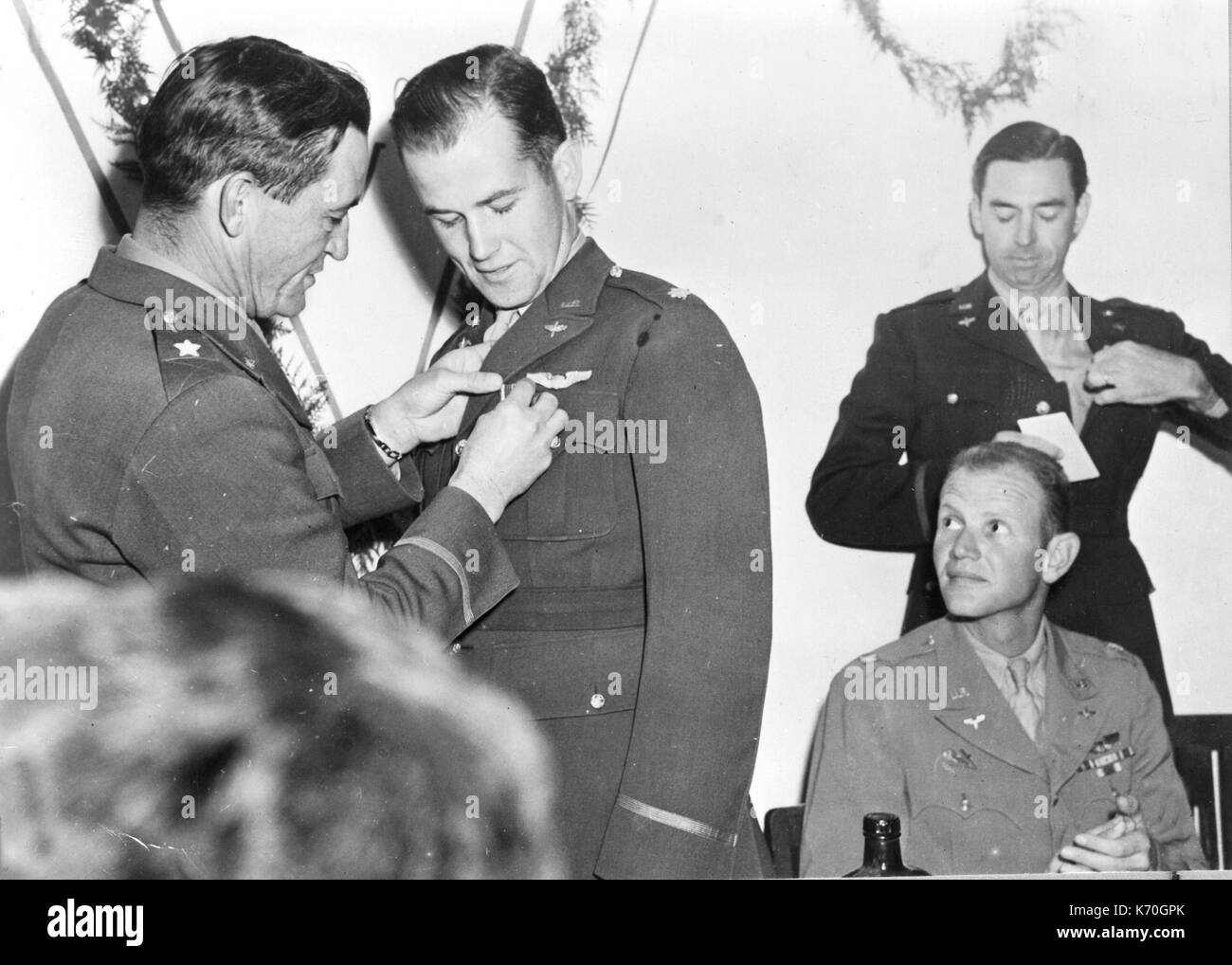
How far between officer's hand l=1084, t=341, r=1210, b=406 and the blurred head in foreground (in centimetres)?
119

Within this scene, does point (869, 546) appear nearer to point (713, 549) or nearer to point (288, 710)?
point (713, 549)

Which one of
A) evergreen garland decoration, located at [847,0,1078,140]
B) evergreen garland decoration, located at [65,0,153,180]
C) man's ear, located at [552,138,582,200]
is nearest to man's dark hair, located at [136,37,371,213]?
evergreen garland decoration, located at [65,0,153,180]

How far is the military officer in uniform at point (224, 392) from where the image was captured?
6.22ft

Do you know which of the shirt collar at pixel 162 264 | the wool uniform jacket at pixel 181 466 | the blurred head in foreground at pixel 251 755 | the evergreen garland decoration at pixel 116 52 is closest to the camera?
the wool uniform jacket at pixel 181 466

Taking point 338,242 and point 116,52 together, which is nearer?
point 338,242

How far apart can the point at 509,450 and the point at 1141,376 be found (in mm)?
1168

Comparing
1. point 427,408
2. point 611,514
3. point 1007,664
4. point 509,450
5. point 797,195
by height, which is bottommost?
point 1007,664

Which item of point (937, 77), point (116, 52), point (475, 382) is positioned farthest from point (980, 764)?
point (116, 52)

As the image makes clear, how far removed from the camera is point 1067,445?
2396mm

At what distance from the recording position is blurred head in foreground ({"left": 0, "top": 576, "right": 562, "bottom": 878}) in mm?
2121

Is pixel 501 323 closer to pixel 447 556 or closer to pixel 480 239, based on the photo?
pixel 480 239

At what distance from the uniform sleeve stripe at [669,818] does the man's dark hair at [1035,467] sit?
760 millimetres

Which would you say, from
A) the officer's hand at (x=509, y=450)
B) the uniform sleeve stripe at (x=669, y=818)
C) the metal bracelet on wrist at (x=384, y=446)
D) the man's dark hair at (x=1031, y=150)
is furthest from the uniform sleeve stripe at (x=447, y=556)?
the man's dark hair at (x=1031, y=150)

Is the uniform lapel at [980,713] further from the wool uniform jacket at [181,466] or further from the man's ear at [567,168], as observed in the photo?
the man's ear at [567,168]
